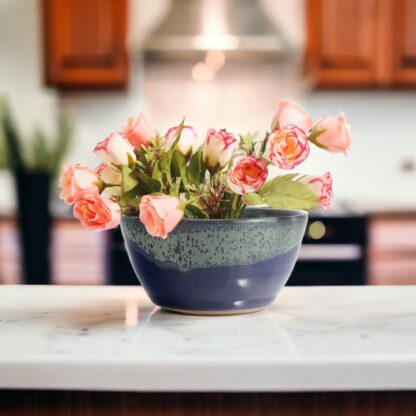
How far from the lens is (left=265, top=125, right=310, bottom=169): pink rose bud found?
0.88m

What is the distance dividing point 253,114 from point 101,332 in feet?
9.70

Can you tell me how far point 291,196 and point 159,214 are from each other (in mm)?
199

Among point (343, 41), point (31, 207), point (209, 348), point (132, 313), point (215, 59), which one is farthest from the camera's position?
point (215, 59)

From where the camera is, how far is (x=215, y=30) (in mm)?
3379

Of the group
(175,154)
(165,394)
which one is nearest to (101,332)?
(165,394)

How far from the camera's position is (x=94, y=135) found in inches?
144

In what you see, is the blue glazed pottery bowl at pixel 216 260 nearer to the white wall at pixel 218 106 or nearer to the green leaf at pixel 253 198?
the green leaf at pixel 253 198

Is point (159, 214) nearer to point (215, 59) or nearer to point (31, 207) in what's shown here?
point (31, 207)

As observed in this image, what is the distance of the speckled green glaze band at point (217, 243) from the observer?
3.06 feet

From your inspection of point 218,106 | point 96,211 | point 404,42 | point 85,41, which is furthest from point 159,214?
point 218,106

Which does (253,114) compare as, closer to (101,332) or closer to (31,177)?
(31,177)

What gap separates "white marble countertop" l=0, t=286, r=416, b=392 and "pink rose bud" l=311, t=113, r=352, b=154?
238 mm

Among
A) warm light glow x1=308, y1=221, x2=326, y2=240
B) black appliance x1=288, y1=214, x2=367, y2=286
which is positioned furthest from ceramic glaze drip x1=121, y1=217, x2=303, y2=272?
black appliance x1=288, y1=214, x2=367, y2=286

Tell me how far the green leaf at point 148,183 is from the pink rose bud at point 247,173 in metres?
0.11
